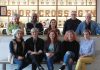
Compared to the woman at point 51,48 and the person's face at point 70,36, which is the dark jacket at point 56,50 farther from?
the person's face at point 70,36

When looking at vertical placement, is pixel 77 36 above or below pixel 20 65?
above

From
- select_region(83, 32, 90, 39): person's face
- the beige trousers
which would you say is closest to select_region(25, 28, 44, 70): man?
the beige trousers

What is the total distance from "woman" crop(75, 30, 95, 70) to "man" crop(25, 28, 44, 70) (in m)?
0.85

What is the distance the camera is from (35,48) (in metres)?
6.87

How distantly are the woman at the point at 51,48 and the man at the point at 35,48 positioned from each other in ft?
0.46

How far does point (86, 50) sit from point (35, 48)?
109 centimetres

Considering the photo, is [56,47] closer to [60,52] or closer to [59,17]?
[60,52]

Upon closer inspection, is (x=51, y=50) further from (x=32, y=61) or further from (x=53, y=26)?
(x=53, y=26)

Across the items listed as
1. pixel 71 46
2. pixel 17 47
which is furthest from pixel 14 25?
pixel 71 46

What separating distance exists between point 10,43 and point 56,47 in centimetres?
100

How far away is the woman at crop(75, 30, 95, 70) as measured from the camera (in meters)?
6.64

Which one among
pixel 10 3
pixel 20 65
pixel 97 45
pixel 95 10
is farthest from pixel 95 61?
pixel 10 3

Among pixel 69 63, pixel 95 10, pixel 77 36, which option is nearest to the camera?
pixel 69 63

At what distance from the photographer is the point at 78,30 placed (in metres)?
7.40
